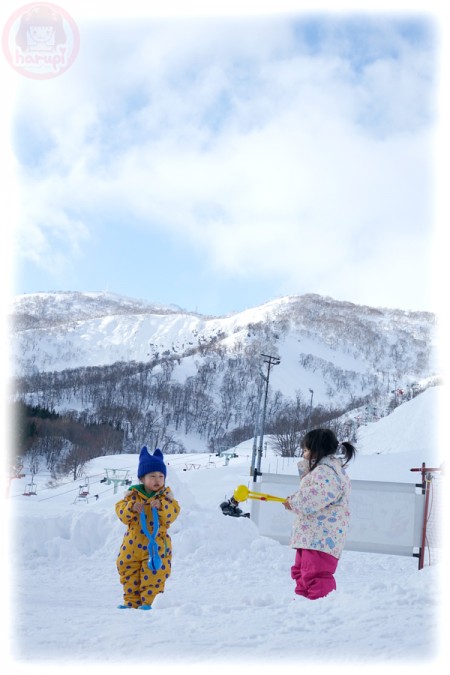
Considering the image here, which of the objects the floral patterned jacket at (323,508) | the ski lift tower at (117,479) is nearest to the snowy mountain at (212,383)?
the ski lift tower at (117,479)

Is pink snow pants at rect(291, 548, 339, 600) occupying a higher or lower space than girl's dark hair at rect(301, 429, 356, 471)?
lower

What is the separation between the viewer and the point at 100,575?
6.28 m

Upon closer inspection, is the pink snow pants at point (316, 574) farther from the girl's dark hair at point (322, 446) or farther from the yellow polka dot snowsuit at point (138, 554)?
the yellow polka dot snowsuit at point (138, 554)

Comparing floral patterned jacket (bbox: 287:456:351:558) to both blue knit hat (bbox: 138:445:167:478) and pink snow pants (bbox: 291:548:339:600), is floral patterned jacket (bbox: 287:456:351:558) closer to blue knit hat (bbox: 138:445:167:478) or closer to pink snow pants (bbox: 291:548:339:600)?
pink snow pants (bbox: 291:548:339:600)

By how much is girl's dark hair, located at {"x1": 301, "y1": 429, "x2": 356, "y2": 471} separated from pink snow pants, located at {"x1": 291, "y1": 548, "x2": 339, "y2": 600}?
1.73ft

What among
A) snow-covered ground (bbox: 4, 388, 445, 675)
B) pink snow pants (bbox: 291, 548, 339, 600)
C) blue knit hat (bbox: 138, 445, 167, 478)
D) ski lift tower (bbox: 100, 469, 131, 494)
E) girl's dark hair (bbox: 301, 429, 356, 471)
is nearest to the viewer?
snow-covered ground (bbox: 4, 388, 445, 675)

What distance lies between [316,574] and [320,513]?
37cm

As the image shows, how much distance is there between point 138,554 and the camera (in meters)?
4.07

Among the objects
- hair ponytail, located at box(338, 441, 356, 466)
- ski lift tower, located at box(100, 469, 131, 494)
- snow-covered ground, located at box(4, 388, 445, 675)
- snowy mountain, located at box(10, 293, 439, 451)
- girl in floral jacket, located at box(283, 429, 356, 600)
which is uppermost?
snowy mountain, located at box(10, 293, 439, 451)

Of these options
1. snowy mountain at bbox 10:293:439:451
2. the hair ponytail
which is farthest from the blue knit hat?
snowy mountain at bbox 10:293:439:451

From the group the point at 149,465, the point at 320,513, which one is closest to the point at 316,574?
the point at 320,513

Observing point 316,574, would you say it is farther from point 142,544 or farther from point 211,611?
point 142,544

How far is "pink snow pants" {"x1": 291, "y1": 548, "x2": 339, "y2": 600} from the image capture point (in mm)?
3863

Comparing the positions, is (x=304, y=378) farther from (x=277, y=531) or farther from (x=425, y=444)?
(x=277, y=531)
